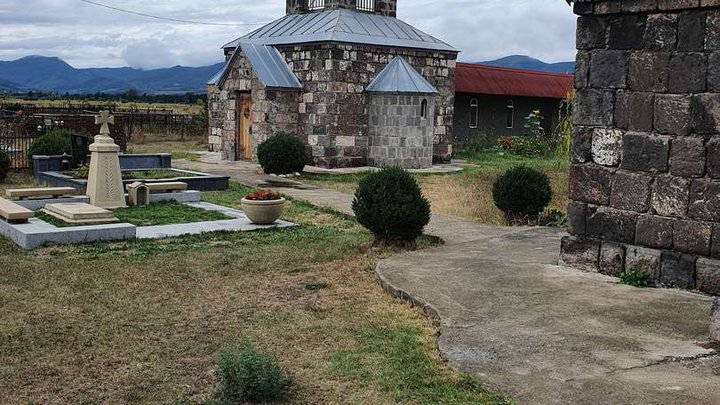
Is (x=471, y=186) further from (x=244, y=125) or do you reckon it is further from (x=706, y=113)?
(x=706, y=113)

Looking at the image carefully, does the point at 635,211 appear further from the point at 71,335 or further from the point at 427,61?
the point at 427,61

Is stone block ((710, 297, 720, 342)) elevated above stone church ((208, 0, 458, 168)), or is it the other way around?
stone church ((208, 0, 458, 168))

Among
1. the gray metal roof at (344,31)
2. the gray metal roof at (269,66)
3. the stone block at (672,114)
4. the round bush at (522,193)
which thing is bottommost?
the round bush at (522,193)

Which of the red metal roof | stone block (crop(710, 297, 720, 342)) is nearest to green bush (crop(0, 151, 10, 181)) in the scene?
stone block (crop(710, 297, 720, 342))

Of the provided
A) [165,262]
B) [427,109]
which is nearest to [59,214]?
[165,262]

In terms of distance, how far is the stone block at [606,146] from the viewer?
813 cm

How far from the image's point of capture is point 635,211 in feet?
26.2

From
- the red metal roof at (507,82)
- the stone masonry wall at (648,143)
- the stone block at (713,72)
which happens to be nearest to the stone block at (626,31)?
the stone masonry wall at (648,143)

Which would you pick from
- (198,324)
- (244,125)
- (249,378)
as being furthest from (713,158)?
(244,125)

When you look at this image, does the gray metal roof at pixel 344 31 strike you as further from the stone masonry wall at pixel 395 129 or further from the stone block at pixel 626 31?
the stone block at pixel 626 31

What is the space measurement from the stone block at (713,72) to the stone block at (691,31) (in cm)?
16

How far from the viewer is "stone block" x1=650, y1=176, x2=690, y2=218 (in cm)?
757

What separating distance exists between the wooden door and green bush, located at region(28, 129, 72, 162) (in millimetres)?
6485

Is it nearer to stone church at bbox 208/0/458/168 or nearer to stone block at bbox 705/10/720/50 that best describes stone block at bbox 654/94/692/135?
stone block at bbox 705/10/720/50
